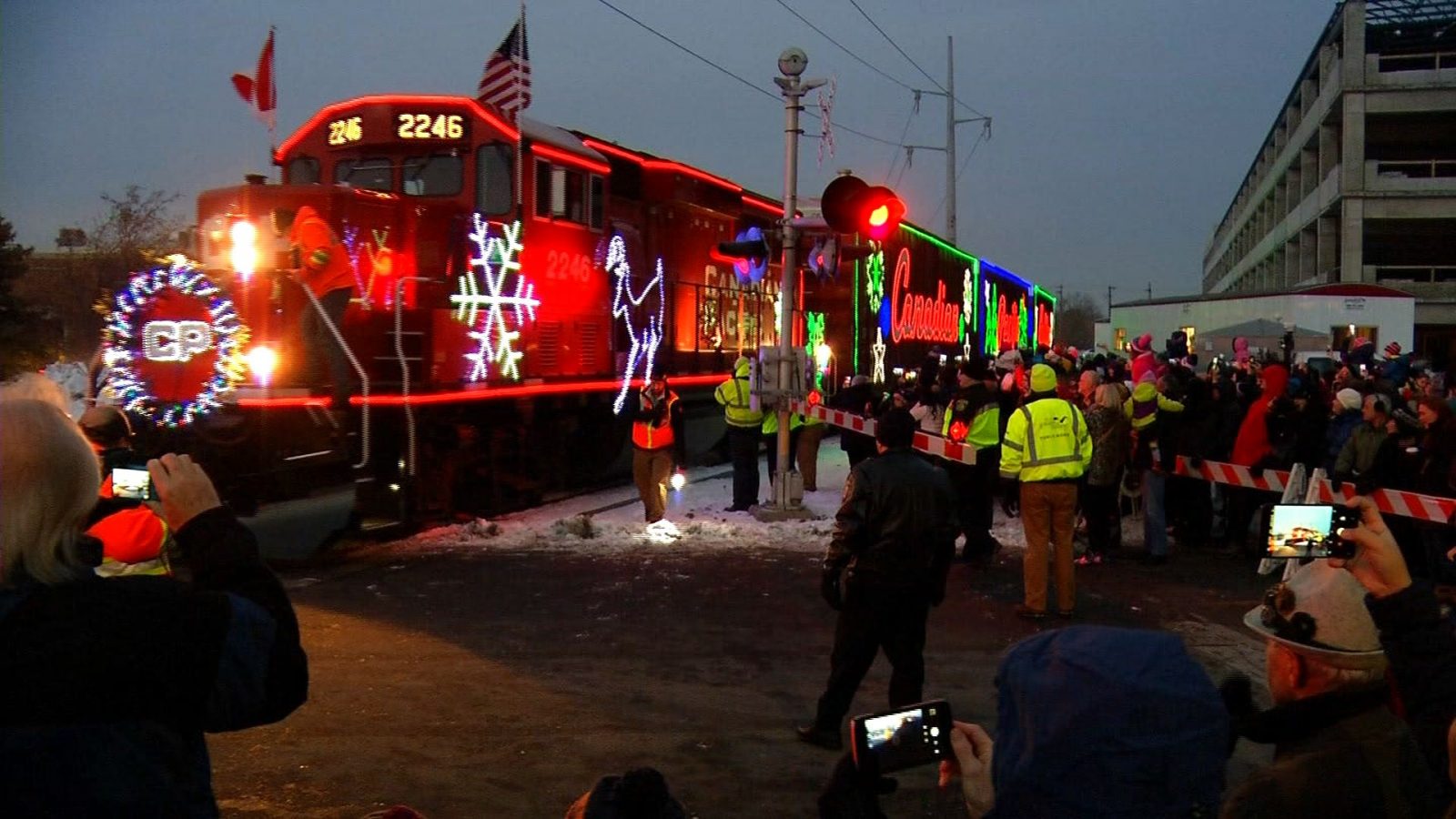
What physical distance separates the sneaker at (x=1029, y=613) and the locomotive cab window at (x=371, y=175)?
26.1 ft

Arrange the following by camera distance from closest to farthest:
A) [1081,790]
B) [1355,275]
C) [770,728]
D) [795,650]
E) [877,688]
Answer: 1. [1081,790]
2. [770,728]
3. [877,688]
4. [795,650]
5. [1355,275]

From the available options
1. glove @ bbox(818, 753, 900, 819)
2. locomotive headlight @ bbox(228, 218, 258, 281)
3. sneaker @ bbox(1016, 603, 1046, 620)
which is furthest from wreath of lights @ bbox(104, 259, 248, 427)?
glove @ bbox(818, 753, 900, 819)

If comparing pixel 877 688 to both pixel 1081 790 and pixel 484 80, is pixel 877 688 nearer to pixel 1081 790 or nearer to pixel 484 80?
pixel 1081 790

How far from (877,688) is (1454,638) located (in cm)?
447

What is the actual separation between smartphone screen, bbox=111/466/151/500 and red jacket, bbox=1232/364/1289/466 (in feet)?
34.0

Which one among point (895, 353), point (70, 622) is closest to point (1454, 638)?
point (70, 622)

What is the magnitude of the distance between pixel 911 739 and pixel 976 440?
374 inches

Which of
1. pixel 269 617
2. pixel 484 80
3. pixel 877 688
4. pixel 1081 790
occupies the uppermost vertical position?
pixel 484 80

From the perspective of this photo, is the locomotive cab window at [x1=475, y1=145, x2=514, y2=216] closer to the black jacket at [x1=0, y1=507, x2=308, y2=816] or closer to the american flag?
the american flag

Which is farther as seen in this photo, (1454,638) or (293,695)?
(1454,638)

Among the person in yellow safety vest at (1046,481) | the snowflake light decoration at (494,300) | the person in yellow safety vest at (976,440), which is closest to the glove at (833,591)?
the person in yellow safety vest at (1046,481)

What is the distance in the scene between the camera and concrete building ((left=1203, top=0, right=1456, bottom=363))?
146 feet

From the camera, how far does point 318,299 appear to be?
11133 mm

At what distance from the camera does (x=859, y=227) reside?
12688mm
